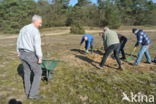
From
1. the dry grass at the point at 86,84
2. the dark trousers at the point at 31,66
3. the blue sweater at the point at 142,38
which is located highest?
the blue sweater at the point at 142,38

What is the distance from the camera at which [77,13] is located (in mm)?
48219

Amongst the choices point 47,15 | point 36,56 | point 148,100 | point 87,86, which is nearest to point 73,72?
point 87,86

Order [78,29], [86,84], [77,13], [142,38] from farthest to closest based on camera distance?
[77,13] < [78,29] < [142,38] < [86,84]

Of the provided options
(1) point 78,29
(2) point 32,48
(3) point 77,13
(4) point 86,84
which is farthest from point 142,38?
(3) point 77,13

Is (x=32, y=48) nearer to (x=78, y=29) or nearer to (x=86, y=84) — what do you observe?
(x=86, y=84)

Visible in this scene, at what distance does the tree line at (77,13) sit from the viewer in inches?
1534

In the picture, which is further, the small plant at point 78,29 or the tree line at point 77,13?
the tree line at point 77,13

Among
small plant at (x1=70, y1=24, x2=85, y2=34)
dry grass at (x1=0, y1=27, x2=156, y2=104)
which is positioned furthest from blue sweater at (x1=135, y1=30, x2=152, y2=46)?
small plant at (x1=70, y1=24, x2=85, y2=34)

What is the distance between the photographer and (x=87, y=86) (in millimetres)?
4902

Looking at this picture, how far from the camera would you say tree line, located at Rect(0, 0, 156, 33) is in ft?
128

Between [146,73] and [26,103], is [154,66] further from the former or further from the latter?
[26,103]

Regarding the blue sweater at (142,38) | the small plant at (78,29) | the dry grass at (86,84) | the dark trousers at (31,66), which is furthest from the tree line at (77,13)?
the dark trousers at (31,66)

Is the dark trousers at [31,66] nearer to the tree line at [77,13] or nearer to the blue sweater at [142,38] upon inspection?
the blue sweater at [142,38]

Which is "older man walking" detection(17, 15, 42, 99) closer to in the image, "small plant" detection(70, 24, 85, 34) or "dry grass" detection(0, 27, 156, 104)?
"dry grass" detection(0, 27, 156, 104)
